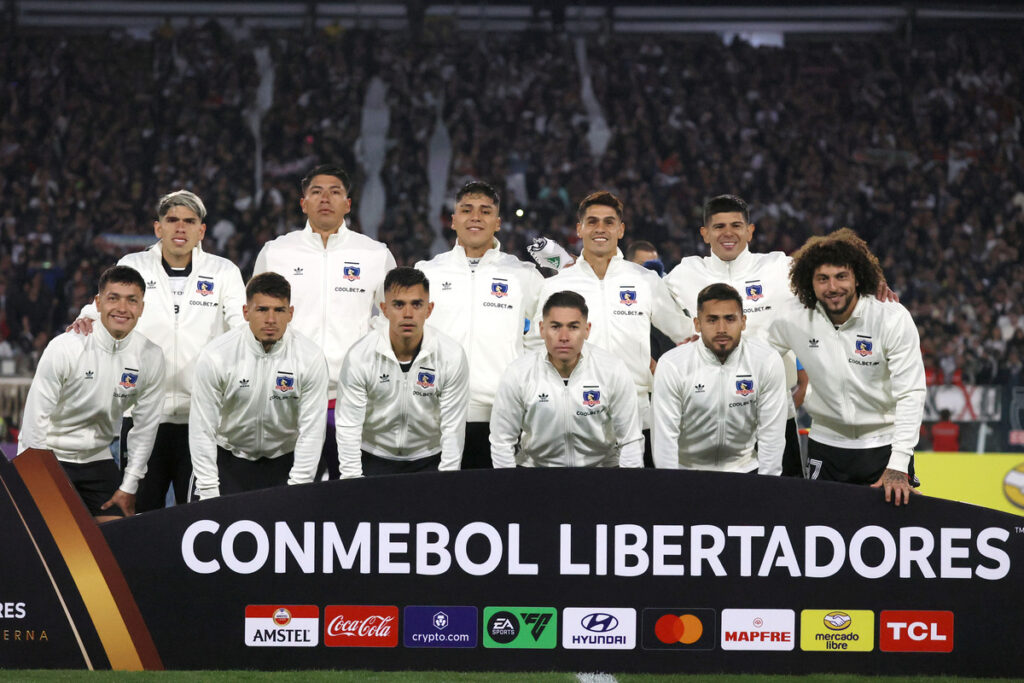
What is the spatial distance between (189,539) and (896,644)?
3.10 meters

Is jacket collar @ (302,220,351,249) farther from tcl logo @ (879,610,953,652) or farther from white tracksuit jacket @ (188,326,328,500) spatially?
tcl logo @ (879,610,953,652)

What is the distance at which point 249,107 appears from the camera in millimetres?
20625

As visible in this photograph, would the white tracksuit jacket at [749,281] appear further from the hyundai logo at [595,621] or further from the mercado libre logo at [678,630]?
the hyundai logo at [595,621]

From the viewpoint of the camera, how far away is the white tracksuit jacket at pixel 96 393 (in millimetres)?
5719

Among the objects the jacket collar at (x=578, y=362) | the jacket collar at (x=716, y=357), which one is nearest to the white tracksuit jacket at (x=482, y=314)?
the jacket collar at (x=578, y=362)

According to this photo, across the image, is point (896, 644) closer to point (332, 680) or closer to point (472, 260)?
point (332, 680)

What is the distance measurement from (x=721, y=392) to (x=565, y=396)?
0.79 meters

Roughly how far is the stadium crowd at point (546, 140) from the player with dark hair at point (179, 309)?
10.7 meters

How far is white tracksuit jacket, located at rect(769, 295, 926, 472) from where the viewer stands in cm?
538

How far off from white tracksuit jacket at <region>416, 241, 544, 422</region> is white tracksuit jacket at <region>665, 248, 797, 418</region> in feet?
3.10

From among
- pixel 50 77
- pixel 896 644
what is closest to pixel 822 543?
pixel 896 644

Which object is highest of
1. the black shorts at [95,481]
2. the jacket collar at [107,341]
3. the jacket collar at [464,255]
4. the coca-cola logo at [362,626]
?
the jacket collar at [464,255]

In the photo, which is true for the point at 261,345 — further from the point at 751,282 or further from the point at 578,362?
the point at 751,282

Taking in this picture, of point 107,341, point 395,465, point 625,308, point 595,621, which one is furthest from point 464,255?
point 595,621
